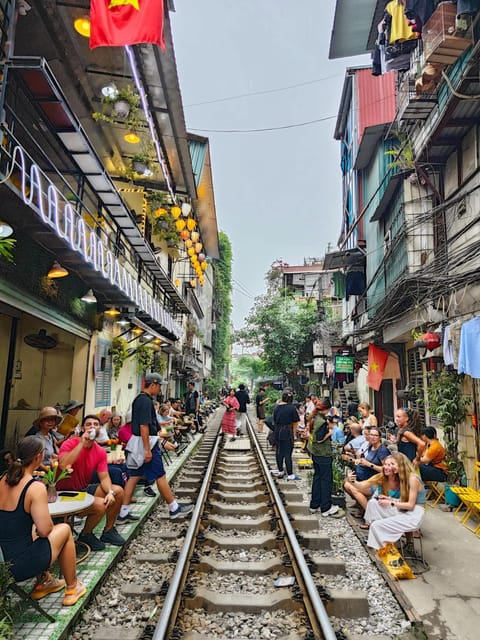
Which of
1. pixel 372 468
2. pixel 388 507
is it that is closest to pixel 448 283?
pixel 372 468

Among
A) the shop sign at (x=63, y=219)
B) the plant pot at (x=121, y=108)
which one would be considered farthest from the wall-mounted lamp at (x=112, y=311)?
the plant pot at (x=121, y=108)

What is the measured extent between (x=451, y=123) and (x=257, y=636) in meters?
9.08

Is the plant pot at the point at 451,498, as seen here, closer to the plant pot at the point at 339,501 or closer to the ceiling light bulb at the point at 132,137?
the plant pot at the point at 339,501

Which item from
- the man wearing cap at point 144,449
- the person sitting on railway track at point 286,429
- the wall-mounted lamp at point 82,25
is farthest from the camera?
the person sitting on railway track at point 286,429

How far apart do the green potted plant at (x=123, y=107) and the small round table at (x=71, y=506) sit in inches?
326

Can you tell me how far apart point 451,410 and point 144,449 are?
233 inches

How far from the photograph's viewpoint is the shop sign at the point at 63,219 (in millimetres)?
4613

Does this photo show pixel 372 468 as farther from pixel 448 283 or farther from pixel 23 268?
pixel 23 268

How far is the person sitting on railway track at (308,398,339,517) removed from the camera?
21.0 feet

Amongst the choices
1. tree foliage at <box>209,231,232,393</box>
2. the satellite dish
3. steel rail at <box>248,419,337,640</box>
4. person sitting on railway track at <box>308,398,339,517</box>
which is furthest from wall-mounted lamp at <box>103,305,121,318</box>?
tree foliage at <box>209,231,232,393</box>

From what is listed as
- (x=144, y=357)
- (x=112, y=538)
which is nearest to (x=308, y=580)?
(x=112, y=538)

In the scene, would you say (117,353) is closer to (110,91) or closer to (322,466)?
(110,91)

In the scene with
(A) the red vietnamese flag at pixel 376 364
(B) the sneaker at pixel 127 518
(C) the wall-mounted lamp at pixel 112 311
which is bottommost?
(B) the sneaker at pixel 127 518

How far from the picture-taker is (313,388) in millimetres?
24500
